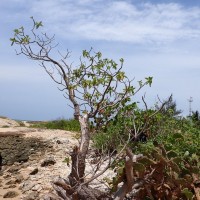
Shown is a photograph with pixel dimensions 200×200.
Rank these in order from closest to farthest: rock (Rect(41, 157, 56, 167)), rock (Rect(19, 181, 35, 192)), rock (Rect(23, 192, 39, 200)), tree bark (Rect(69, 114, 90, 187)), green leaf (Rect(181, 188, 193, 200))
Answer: green leaf (Rect(181, 188, 193, 200)) < tree bark (Rect(69, 114, 90, 187)) < rock (Rect(23, 192, 39, 200)) < rock (Rect(19, 181, 35, 192)) < rock (Rect(41, 157, 56, 167))

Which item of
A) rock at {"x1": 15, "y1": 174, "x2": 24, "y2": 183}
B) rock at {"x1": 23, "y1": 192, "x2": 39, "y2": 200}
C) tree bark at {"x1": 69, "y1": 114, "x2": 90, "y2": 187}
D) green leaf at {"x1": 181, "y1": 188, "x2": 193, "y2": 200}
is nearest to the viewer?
green leaf at {"x1": 181, "y1": 188, "x2": 193, "y2": 200}

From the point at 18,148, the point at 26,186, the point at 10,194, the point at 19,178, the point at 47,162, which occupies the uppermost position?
A: the point at 18,148

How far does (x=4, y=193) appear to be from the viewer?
844cm

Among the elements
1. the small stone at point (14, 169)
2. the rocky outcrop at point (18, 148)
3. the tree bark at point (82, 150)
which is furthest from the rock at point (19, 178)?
the tree bark at point (82, 150)

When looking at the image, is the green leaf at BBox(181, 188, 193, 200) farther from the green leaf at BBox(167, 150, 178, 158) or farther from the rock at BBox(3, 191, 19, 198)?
the rock at BBox(3, 191, 19, 198)

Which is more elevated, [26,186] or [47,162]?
[47,162]

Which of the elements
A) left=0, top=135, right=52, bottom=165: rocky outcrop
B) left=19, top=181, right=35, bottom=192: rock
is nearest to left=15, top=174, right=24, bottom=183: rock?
left=19, top=181, right=35, bottom=192: rock

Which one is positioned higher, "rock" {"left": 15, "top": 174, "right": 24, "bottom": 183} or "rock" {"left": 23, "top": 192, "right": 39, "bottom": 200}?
"rock" {"left": 15, "top": 174, "right": 24, "bottom": 183}

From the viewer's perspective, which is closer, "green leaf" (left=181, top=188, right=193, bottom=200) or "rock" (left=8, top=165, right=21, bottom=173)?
"green leaf" (left=181, top=188, right=193, bottom=200)

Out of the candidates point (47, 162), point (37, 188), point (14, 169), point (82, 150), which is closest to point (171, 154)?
point (82, 150)

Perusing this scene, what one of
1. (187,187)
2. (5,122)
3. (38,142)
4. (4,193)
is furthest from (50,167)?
(5,122)

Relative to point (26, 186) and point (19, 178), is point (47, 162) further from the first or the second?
point (26, 186)

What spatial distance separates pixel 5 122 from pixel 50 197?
14407mm

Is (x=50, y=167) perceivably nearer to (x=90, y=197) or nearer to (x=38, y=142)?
(x=38, y=142)
